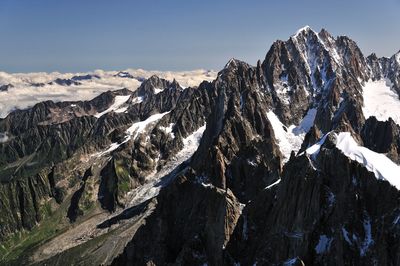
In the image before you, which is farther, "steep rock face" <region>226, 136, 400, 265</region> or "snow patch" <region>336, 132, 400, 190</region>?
"snow patch" <region>336, 132, 400, 190</region>

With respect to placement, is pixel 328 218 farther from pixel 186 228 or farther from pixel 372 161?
pixel 186 228

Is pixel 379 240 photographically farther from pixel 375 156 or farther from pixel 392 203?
pixel 375 156

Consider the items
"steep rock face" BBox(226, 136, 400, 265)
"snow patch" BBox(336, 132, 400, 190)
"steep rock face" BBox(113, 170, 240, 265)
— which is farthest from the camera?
"steep rock face" BBox(113, 170, 240, 265)

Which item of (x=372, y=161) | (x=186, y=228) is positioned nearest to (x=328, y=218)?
(x=372, y=161)

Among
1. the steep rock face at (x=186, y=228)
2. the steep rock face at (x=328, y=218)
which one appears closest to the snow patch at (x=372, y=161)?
the steep rock face at (x=328, y=218)

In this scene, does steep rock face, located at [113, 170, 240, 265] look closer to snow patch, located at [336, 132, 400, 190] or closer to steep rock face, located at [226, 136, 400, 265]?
steep rock face, located at [226, 136, 400, 265]

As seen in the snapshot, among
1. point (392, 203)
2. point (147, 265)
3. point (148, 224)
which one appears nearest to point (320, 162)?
point (392, 203)

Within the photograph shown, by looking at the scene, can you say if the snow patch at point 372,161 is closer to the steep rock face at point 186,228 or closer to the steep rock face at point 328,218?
the steep rock face at point 328,218

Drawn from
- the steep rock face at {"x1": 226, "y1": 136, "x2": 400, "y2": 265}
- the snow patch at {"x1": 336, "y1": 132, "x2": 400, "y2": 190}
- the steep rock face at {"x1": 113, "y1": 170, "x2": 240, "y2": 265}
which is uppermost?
the snow patch at {"x1": 336, "y1": 132, "x2": 400, "y2": 190}

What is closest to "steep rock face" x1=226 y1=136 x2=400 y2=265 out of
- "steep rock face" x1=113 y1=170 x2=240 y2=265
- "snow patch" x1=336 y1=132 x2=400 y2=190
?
"snow patch" x1=336 y1=132 x2=400 y2=190
